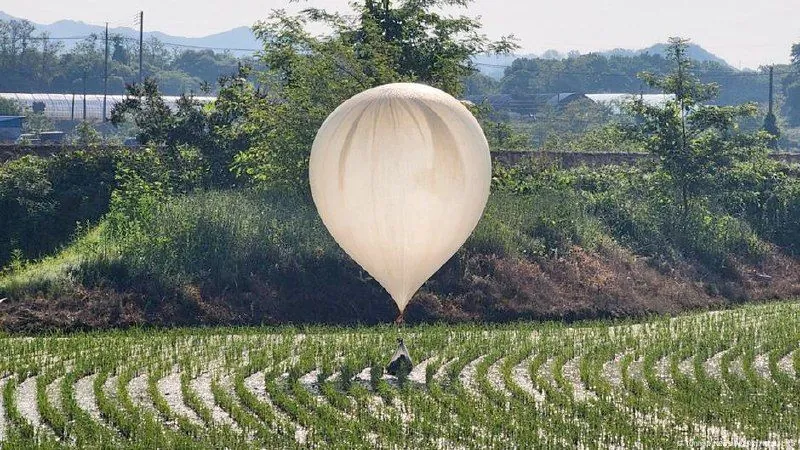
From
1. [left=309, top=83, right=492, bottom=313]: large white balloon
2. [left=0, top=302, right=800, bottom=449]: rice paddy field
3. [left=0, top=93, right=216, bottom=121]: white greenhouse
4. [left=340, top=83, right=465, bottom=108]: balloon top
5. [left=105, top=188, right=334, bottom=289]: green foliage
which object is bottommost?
[left=0, top=302, right=800, bottom=449]: rice paddy field

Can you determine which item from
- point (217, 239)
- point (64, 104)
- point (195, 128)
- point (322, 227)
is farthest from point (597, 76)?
point (217, 239)

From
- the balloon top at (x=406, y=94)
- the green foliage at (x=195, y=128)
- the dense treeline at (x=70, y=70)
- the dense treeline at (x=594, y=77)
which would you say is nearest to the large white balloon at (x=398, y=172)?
the balloon top at (x=406, y=94)

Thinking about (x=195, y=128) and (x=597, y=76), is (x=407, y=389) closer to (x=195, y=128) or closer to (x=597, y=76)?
(x=195, y=128)

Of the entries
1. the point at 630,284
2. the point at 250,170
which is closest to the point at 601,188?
the point at 630,284

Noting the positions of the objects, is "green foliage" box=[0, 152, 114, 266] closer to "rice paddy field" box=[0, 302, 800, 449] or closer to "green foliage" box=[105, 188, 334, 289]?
"green foliage" box=[105, 188, 334, 289]

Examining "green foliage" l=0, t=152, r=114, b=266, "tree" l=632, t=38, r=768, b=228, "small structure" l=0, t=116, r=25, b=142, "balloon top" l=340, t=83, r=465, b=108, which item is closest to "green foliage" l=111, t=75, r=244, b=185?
"green foliage" l=0, t=152, r=114, b=266

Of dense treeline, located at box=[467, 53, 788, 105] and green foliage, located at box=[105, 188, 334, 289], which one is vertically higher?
dense treeline, located at box=[467, 53, 788, 105]

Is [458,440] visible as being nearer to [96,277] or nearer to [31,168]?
[96,277]
